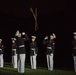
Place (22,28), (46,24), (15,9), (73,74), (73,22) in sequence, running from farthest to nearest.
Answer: (15,9)
(22,28)
(46,24)
(73,22)
(73,74)

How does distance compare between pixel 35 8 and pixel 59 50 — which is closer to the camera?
pixel 59 50

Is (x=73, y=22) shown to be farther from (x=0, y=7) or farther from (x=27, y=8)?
(x=0, y=7)

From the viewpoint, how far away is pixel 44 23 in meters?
28.8

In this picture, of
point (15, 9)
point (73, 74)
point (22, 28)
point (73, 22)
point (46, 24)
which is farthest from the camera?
point (15, 9)

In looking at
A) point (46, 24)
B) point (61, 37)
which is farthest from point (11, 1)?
point (61, 37)

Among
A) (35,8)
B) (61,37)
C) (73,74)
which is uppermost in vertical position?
(35,8)

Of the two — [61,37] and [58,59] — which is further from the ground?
[61,37]

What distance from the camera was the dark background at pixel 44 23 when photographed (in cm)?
2644

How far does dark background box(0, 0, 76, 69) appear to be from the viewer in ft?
86.7

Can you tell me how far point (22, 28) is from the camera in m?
30.6

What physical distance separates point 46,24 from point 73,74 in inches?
496

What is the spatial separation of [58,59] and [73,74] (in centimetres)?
1098

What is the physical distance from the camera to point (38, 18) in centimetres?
2952

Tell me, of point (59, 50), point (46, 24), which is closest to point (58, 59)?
point (59, 50)
